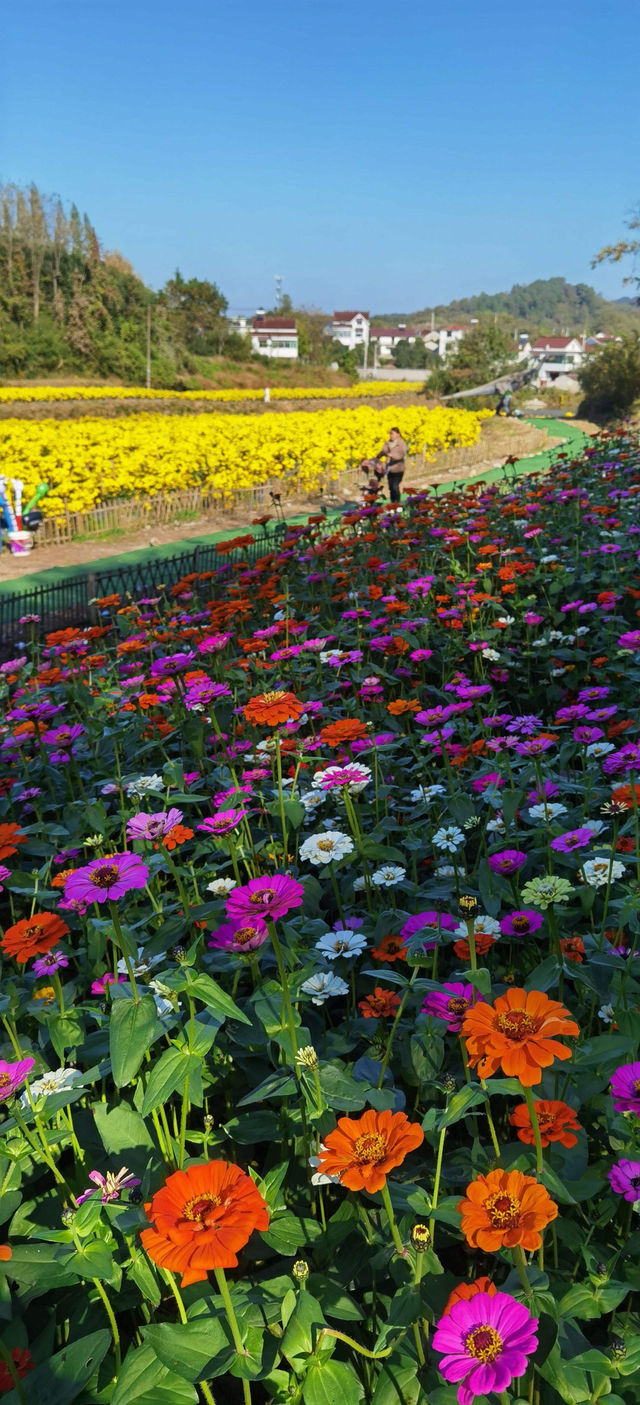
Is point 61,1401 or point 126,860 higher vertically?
point 126,860

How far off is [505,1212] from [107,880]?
2.56 feet

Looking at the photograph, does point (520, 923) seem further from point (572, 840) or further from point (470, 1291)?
point (470, 1291)

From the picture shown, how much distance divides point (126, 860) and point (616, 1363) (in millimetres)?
991

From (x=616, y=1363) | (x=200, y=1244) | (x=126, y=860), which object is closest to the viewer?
(x=200, y=1244)

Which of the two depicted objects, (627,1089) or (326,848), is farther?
(326,848)

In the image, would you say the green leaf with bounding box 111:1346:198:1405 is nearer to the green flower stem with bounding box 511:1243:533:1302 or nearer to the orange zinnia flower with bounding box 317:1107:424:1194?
the orange zinnia flower with bounding box 317:1107:424:1194

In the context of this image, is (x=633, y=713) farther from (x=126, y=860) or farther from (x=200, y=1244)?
(x=200, y=1244)

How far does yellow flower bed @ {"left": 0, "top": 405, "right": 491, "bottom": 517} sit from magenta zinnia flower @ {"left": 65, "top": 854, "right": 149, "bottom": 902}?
39.3ft

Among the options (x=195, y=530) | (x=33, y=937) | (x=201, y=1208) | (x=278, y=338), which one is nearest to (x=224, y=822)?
(x=33, y=937)

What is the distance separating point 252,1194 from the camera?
1.02m

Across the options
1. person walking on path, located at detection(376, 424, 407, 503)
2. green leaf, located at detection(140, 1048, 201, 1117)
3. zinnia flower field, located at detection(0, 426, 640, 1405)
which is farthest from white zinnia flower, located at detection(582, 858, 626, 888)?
person walking on path, located at detection(376, 424, 407, 503)

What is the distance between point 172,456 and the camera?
1468 cm

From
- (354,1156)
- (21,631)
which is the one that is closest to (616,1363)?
(354,1156)

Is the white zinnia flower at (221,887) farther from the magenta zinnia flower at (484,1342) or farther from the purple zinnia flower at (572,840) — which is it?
the magenta zinnia flower at (484,1342)
